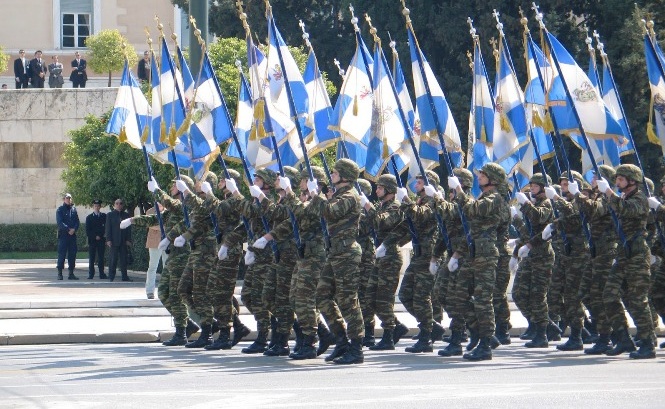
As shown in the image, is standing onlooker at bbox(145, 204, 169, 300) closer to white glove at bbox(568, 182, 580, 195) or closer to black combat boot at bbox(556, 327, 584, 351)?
black combat boot at bbox(556, 327, 584, 351)

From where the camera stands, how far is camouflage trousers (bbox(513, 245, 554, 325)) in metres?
15.7

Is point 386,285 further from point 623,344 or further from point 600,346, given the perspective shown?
point 623,344

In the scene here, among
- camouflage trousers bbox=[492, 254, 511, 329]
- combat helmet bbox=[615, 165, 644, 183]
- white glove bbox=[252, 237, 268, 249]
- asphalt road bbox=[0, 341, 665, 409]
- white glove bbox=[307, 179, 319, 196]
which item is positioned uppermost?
combat helmet bbox=[615, 165, 644, 183]

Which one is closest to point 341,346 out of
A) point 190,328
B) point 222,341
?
point 222,341

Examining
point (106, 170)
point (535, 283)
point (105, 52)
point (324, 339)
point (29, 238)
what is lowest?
point (324, 339)

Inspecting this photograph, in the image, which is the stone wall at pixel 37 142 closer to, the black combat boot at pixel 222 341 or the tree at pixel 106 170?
the tree at pixel 106 170

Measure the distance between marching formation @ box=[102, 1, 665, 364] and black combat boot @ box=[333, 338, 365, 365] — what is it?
0.04ft

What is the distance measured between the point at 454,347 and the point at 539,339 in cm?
131

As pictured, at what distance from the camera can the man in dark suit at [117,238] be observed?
25.4 meters

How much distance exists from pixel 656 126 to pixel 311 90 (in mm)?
4033

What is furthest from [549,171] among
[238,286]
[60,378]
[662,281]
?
[60,378]

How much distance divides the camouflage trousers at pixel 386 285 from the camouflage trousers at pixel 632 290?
7.16 feet

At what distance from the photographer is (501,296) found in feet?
51.5

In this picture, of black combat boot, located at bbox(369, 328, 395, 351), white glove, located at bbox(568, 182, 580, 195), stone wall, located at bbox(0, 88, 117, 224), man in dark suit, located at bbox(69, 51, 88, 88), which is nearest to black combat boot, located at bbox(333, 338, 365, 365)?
black combat boot, located at bbox(369, 328, 395, 351)
